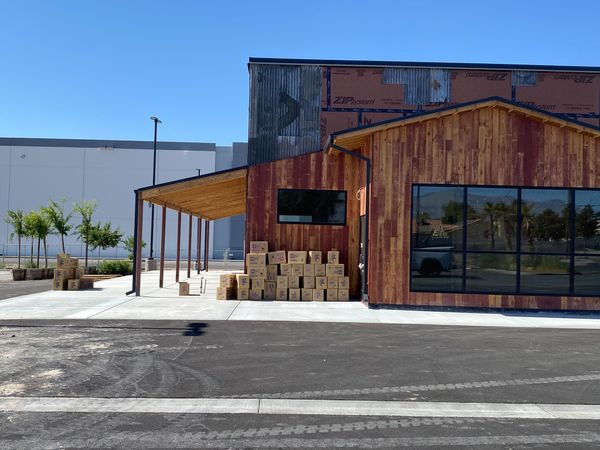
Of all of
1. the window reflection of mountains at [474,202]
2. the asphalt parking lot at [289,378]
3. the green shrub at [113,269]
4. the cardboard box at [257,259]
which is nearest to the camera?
the asphalt parking lot at [289,378]

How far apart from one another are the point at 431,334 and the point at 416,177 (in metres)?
4.75

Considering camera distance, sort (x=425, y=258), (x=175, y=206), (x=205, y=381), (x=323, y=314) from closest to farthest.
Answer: (x=205, y=381) < (x=323, y=314) < (x=425, y=258) < (x=175, y=206)

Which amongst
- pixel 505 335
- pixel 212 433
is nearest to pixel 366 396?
pixel 212 433

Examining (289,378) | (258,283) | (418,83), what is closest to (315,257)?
(258,283)

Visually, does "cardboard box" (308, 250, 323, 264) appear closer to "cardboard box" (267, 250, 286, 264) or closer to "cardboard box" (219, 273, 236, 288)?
"cardboard box" (267, 250, 286, 264)

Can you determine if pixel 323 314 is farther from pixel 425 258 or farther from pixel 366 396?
pixel 366 396

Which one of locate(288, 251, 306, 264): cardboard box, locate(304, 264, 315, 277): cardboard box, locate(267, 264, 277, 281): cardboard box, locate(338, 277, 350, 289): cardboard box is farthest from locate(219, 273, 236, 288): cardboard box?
locate(338, 277, 350, 289): cardboard box

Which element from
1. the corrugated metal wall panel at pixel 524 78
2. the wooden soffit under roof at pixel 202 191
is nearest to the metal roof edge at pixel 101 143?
the wooden soffit under roof at pixel 202 191

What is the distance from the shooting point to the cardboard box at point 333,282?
14.6 metres

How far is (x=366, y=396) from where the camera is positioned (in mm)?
5922

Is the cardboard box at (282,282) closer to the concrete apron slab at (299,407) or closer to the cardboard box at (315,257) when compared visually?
the cardboard box at (315,257)

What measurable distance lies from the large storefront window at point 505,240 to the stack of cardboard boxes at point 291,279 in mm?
2421

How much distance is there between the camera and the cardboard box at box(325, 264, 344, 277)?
1461 cm

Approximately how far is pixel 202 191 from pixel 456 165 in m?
8.08
